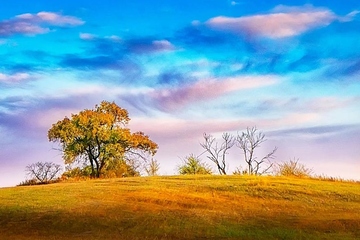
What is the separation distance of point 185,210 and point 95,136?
919 inches

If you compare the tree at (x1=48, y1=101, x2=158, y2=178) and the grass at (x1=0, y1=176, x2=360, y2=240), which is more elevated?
the tree at (x1=48, y1=101, x2=158, y2=178)

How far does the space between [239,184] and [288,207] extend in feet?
16.9

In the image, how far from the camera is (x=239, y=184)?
2650 cm

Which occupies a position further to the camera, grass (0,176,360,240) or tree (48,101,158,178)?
tree (48,101,158,178)

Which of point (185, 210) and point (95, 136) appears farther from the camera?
point (95, 136)

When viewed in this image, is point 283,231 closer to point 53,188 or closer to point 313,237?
point 313,237

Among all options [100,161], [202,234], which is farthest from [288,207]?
[100,161]

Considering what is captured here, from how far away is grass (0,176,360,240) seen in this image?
17.1 m

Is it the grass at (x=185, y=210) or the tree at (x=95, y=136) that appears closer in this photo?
the grass at (x=185, y=210)

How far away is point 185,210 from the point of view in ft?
66.7

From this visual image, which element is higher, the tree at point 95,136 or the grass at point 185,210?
the tree at point 95,136

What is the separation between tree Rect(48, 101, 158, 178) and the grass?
14.3 metres

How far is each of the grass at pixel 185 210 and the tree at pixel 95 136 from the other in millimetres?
14257

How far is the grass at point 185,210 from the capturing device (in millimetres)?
17141
